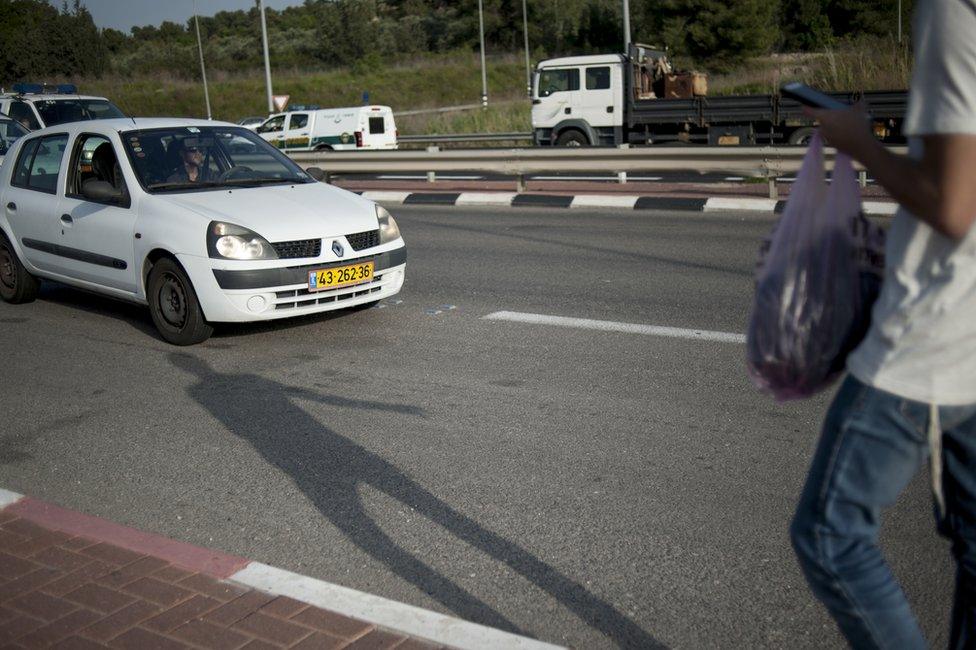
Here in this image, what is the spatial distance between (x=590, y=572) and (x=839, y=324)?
1.79 meters

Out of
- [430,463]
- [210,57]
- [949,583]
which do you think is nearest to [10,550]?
[430,463]

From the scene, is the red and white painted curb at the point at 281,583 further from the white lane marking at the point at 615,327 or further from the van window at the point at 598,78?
the van window at the point at 598,78

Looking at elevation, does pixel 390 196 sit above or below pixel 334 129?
below

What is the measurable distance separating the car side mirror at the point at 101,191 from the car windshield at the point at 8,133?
352 inches

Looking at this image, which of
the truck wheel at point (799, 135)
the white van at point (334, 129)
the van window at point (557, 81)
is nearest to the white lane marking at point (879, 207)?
the truck wheel at point (799, 135)

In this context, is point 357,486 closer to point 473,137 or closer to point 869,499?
point 869,499

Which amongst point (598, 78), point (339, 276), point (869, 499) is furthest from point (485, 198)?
point (869, 499)

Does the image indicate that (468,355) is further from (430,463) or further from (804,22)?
(804,22)

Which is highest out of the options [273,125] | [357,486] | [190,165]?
[273,125]

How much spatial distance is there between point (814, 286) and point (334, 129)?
28.0 meters

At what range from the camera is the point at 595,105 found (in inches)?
911

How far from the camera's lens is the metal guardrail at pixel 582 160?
563 inches

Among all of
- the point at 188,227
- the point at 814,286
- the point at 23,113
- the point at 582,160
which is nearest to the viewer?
the point at 814,286

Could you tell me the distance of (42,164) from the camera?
871cm
